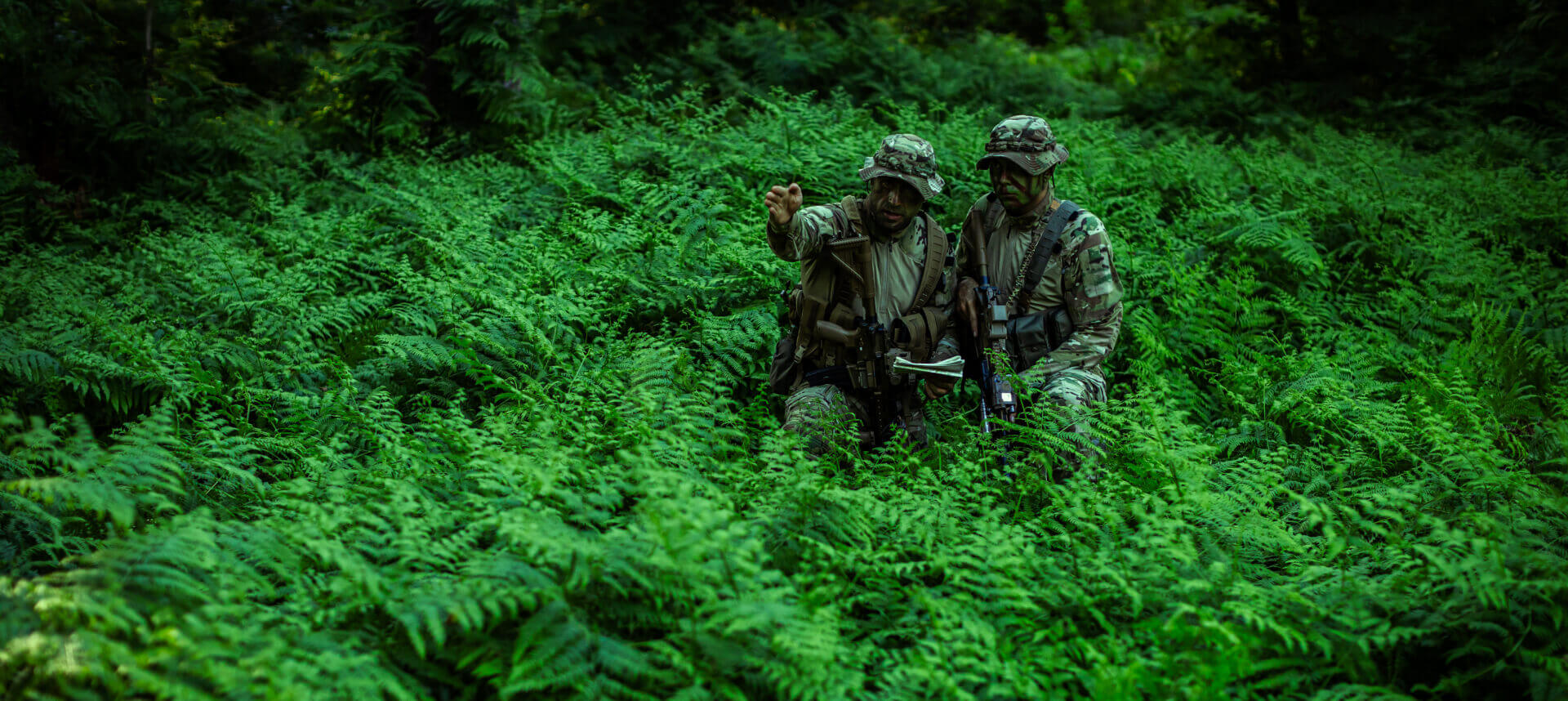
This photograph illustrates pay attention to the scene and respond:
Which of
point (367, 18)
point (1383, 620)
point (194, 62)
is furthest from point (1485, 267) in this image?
point (194, 62)

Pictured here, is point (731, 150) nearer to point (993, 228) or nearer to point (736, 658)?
point (993, 228)

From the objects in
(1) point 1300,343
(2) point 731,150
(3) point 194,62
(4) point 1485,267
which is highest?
(3) point 194,62

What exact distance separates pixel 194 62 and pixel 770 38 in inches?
285

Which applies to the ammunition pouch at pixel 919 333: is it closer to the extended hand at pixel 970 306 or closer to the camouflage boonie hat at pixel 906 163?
the extended hand at pixel 970 306

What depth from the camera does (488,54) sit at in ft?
33.7

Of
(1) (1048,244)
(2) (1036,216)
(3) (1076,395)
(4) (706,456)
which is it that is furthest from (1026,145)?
(4) (706,456)

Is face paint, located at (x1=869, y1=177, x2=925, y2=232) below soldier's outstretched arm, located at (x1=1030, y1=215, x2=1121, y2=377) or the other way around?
the other way around

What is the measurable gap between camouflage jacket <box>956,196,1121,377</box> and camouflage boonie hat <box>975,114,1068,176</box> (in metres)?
0.30

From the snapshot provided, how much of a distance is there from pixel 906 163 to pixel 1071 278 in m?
1.28

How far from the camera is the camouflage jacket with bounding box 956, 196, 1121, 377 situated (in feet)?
18.0

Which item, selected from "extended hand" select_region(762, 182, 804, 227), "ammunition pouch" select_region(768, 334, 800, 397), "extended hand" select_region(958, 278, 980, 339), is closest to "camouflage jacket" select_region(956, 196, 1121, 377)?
"extended hand" select_region(958, 278, 980, 339)

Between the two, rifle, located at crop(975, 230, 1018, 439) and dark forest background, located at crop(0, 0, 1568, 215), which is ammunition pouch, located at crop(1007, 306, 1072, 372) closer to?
rifle, located at crop(975, 230, 1018, 439)

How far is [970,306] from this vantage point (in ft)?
18.0

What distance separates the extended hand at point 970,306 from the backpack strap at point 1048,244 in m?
0.34
